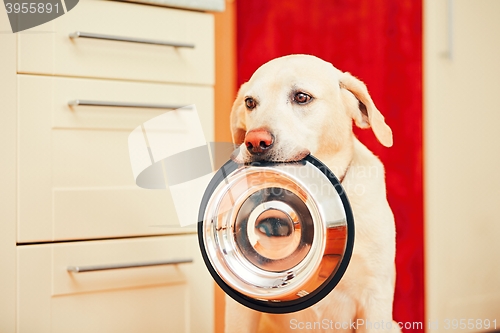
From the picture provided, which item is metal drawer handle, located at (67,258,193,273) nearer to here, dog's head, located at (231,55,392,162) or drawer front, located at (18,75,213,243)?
drawer front, located at (18,75,213,243)

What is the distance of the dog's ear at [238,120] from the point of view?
2.96 feet

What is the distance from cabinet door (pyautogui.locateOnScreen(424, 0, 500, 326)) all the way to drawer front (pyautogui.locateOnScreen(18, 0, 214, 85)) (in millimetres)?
531

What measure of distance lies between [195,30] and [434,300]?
79 cm

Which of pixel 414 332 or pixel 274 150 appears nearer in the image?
pixel 274 150

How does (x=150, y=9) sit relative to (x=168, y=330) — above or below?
above

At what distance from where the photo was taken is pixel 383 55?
1.05 metres

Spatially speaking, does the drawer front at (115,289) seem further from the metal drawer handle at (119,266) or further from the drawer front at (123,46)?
the drawer front at (123,46)

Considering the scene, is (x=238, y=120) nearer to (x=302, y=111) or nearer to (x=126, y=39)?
(x=302, y=111)

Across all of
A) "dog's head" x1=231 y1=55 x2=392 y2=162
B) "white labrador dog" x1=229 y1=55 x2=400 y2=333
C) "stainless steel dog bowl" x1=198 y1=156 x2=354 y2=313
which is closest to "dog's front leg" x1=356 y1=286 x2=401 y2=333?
"white labrador dog" x1=229 y1=55 x2=400 y2=333

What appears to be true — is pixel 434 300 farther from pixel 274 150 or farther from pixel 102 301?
pixel 102 301

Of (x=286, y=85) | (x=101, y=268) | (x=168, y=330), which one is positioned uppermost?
(x=286, y=85)

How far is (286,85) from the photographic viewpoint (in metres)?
0.83

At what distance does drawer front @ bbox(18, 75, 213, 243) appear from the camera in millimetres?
955

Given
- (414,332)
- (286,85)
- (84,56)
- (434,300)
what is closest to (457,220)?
(434,300)
